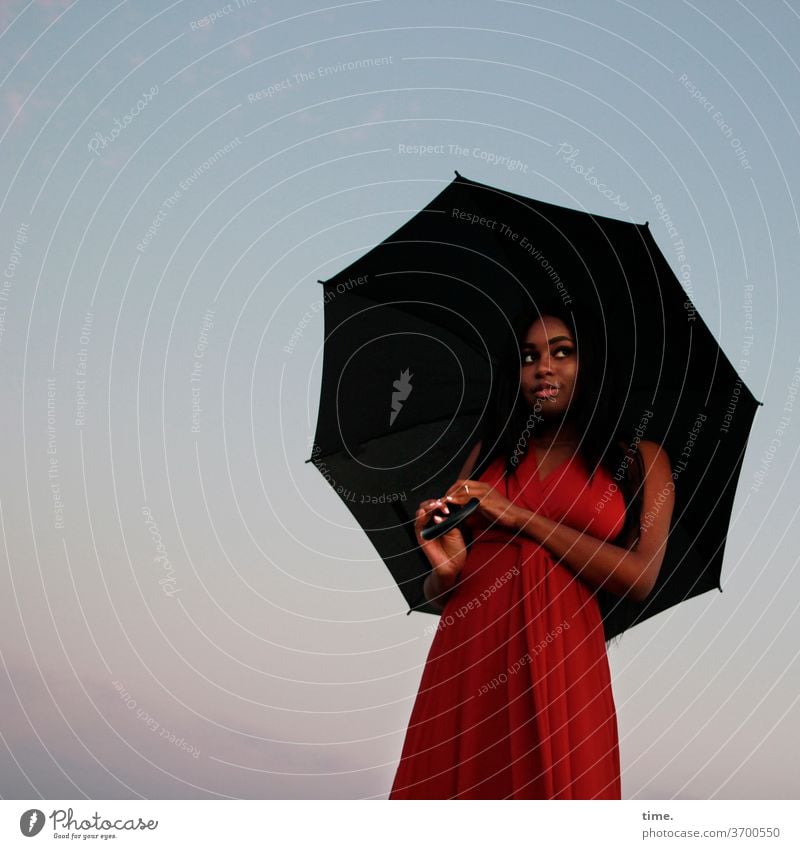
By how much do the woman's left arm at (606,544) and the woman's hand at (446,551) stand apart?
145 mm

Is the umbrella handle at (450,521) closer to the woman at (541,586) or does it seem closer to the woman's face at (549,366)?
the woman at (541,586)

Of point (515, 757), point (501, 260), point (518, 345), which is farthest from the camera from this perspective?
point (501, 260)

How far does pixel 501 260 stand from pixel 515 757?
1869mm

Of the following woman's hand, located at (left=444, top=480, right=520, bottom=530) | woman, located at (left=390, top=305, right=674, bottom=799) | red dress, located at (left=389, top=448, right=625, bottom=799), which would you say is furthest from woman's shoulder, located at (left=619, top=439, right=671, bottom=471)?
woman's hand, located at (left=444, top=480, right=520, bottom=530)

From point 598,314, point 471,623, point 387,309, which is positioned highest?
point 387,309

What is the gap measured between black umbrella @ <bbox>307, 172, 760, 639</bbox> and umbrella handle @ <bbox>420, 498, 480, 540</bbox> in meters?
0.55

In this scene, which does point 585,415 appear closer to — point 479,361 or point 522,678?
point 479,361

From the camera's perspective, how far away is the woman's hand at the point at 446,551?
293cm

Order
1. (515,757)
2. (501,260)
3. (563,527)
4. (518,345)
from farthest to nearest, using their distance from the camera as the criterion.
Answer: (501,260) < (518,345) < (563,527) < (515,757)

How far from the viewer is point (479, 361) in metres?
3.70
